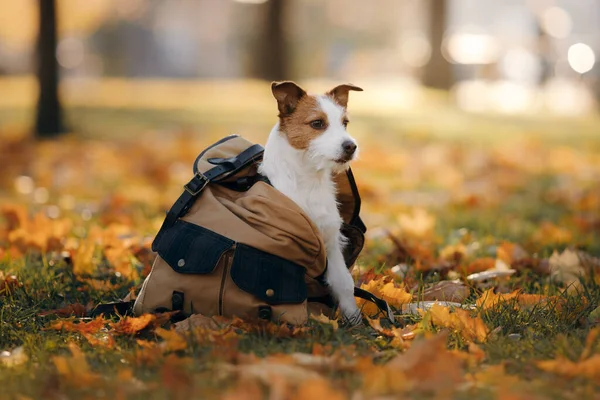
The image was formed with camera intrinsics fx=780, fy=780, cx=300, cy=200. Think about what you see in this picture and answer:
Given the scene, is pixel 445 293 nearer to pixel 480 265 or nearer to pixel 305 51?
pixel 480 265

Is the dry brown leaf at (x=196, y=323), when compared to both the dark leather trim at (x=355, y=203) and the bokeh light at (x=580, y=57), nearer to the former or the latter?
the dark leather trim at (x=355, y=203)

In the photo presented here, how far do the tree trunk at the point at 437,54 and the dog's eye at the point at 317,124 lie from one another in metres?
18.3

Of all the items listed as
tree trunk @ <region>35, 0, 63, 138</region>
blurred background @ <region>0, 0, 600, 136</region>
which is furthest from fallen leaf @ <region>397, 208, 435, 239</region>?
blurred background @ <region>0, 0, 600, 136</region>

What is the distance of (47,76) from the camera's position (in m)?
10.3

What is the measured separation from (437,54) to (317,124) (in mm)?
18551

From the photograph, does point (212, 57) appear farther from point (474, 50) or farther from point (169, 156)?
point (169, 156)

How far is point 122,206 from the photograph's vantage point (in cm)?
606

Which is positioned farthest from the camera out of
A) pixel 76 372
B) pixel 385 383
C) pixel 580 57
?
pixel 580 57

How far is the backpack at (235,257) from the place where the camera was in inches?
121

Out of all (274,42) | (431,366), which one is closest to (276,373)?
(431,366)

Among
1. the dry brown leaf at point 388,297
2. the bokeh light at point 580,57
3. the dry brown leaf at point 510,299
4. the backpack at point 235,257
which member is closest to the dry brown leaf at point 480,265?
the dry brown leaf at point 510,299

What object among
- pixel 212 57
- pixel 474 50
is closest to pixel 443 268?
pixel 474 50

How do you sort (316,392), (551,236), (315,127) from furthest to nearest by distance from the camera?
(551,236) < (315,127) < (316,392)

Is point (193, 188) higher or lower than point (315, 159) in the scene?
lower
